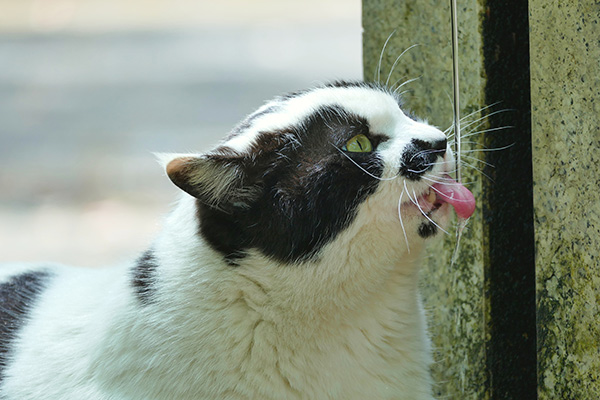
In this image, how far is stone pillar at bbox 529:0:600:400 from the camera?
6.55 feet

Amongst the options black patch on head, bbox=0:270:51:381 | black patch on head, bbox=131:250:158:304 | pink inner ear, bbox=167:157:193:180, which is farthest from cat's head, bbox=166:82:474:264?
black patch on head, bbox=0:270:51:381

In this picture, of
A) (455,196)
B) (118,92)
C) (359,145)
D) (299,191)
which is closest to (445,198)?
(455,196)

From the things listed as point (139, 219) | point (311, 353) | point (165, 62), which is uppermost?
point (165, 62)

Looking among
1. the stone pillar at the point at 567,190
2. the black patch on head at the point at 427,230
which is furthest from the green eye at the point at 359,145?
the stone pillar at the point at 567,190

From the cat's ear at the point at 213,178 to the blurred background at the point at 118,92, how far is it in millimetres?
2648

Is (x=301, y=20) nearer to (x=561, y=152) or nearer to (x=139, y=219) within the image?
(x=139, y=219)

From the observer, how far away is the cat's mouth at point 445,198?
1906 millimetres

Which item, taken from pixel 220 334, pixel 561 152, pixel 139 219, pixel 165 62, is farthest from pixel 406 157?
pixel 165 62

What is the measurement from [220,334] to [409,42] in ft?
3.86

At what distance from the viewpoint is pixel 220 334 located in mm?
1991

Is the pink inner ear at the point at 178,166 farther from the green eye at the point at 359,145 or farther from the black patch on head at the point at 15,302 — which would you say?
the black patch on head at the point at 15,302

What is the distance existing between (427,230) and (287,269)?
35 cm

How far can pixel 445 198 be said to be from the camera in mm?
1923

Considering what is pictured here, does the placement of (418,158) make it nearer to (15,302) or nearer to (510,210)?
(510,210)
